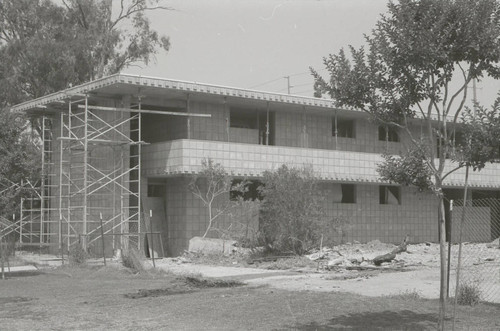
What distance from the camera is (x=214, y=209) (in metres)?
28.2

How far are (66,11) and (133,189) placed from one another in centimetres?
1779

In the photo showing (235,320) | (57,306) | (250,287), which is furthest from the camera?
(250,287)

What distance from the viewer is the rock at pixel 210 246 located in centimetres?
2592

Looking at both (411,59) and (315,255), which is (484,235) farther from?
(411,59)

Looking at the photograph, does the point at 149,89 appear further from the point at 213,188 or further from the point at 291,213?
the point at 291,213

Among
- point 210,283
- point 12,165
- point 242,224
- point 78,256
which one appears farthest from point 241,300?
point 242,224

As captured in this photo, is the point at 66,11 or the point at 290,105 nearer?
the point at 290,105

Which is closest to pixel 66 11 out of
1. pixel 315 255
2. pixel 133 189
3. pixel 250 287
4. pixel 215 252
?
pixel 133 189

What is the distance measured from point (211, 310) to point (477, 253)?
17.1m

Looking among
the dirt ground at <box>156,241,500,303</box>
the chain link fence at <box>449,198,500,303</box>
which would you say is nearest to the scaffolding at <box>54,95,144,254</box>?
the dirt ground at <box>156,241,500,303</box>

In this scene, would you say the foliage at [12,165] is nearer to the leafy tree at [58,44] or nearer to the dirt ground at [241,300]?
the dirt ground at [241,300]

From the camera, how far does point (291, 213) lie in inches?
943

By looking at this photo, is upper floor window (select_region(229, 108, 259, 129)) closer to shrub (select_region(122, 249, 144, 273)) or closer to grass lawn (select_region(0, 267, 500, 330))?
shrub (select_region(122, 249, 144, 273))

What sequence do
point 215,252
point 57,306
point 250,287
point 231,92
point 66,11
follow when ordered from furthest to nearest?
point 66,11 → point 231,92 → point 215,252 → point 250,287 → point 57,306
